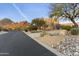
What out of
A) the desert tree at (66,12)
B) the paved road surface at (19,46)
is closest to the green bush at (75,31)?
the desert tree at (66,12)

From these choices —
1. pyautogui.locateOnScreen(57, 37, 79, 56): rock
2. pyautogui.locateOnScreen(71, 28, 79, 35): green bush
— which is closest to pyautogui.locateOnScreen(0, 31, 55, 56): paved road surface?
pyautogui.locateOnScreen(57, 37, 79, 56): rock

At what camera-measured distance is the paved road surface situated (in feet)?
6.11

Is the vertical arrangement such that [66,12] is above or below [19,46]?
above

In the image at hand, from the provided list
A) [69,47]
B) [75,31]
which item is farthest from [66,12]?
[69,47]

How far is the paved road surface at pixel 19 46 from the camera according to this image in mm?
1861

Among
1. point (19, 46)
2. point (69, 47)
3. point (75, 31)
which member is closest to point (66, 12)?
point (75, 31)

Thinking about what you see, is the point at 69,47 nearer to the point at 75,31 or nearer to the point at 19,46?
the point at 75,31

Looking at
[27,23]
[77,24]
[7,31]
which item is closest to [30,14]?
[27,23]

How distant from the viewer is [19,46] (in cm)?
188

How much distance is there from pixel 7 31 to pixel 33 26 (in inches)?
8.2

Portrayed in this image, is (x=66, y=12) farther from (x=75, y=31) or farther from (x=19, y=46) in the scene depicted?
(x=19, y=46)

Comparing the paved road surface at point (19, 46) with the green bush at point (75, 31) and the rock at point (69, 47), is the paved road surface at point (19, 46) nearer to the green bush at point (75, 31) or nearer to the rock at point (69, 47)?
the rock at point (69, 47)

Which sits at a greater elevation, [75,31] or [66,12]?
[66,12]

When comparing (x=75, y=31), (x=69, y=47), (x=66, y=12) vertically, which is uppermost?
(x=66, y=12)
